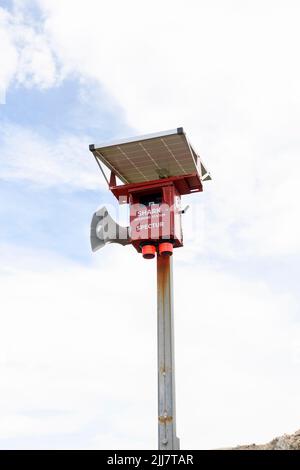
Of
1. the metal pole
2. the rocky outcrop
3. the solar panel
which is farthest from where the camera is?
the solar panel

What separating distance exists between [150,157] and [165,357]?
558cm

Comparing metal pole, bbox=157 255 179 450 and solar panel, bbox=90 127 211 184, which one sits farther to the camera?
solar panel, bbox=90 127 211 184

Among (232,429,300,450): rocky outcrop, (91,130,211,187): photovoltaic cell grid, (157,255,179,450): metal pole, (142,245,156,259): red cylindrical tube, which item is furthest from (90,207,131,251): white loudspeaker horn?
(232,429,300,450): rocky outcrop

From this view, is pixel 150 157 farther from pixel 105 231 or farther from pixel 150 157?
pixel 105 231

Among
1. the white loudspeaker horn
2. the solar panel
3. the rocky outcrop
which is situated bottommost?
the rocky outcrop

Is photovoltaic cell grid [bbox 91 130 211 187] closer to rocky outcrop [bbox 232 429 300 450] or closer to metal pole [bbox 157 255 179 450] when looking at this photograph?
metal pole [bbox 157 255 179 450]

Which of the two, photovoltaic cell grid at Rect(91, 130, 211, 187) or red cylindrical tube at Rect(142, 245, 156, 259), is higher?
photovoltaic cell grid at Rect(91, 130, 211, 187)

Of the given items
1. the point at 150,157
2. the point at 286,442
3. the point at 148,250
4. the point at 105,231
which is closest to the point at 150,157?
the point at 150,157

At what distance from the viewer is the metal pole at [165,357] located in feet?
51.3

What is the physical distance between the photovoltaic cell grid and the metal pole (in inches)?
103

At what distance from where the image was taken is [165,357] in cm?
1630

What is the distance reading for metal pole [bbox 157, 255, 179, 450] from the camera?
51.3 feet

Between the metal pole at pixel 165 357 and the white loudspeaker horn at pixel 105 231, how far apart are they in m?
1.23
